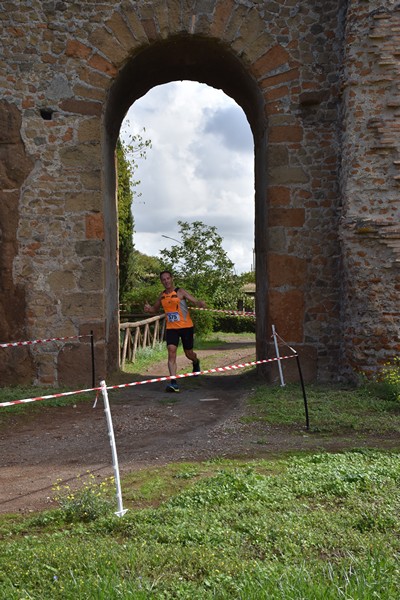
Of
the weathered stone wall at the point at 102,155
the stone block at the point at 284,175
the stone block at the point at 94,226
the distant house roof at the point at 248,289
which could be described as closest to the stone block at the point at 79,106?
the weathered stone wall at the point at 102,155

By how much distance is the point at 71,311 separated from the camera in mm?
9328

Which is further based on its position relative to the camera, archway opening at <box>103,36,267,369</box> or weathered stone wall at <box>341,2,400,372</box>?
archway opening at <box>103,36,267,369</box>

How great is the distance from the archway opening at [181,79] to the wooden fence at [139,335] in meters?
2.58

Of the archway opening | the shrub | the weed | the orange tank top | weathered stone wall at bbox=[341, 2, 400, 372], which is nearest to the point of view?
the weed

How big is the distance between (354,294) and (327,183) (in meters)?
1.82

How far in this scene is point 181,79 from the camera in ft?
37.6

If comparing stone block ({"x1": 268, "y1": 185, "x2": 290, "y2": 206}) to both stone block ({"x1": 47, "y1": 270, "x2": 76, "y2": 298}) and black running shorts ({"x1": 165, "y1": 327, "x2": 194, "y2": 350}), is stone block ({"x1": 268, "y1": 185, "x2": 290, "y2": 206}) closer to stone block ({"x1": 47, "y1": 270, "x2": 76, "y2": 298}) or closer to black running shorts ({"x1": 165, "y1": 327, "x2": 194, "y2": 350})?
black running shorts ({"x1": 165, "y1": 327, "x2": 194, "y2": 350})

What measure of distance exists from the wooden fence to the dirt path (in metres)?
4.09

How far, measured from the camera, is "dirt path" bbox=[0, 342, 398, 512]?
16.5ft

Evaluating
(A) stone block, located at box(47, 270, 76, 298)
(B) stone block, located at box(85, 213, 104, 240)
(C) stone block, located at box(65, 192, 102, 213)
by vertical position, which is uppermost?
(C) stone block, located at box(65, 192, 102, 213)

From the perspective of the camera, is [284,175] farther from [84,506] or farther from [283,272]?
[84,506]

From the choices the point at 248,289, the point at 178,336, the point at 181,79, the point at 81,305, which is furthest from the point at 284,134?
the point at 248,289

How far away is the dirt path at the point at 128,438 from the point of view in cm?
504

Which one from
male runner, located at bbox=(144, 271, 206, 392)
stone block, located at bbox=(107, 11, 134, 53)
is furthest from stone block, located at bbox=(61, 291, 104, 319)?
stone block, located at bbox=(107, 11, 134, 53)
